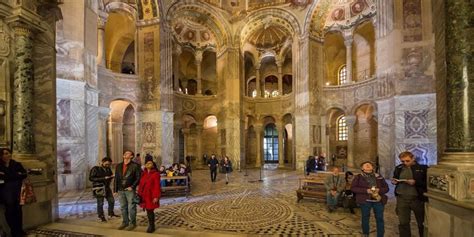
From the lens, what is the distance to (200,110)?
22188 mm

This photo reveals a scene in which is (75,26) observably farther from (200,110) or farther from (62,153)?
(200,110)

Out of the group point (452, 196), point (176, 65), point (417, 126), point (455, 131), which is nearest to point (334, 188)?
point (452, 196)

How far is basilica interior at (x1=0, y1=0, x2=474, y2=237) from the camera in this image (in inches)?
195

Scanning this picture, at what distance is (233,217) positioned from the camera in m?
7.11

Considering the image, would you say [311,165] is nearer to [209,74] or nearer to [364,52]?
[364,52]

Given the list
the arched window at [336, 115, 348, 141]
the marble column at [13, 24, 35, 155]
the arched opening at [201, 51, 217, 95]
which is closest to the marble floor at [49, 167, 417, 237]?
the marble column at [13, 24, 35, 155]

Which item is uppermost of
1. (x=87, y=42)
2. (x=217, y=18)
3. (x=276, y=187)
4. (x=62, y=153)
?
(x=217, y=18)

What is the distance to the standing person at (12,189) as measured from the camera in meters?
4.62

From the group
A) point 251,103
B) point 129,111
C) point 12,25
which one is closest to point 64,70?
point 12,25

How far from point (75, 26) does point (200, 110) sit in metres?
11.9

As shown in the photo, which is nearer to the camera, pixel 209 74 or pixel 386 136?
pixel 386 136

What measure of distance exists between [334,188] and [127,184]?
5.32 metres

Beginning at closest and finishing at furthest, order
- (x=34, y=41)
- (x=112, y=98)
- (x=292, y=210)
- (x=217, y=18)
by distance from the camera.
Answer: (x=34, y=41) < (x=292, y=210) < (x=112, y=98) < (x=217, y=18)

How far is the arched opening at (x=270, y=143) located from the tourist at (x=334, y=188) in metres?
21.8
